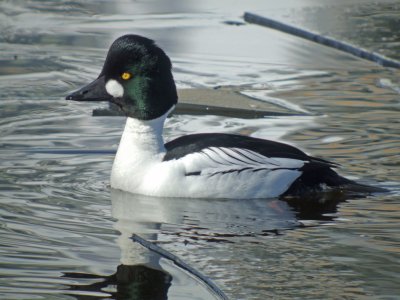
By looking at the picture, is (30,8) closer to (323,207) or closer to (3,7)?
(3,7)

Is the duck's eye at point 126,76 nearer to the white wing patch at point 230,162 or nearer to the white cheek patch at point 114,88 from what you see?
the white cheek patch at point 114,88

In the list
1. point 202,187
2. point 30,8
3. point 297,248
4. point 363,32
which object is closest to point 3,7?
point 30,8

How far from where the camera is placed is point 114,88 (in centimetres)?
830

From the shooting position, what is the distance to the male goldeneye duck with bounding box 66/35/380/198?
26.3 ft

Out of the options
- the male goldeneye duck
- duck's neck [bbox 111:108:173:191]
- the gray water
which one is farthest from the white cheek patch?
the gray water

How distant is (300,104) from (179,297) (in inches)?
203

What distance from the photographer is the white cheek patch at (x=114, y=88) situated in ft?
27.2

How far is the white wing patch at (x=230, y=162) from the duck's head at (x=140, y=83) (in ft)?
1.62

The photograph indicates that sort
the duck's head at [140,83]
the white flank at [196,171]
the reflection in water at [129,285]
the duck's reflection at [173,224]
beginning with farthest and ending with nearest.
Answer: the duck's head at [140,83] → the white flank at [196,171] → the duck's reflection at [173,224] → the reflection in water at [129,285]

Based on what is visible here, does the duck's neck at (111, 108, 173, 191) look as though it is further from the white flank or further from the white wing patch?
the white wing patch

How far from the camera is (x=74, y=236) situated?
6.89 meters

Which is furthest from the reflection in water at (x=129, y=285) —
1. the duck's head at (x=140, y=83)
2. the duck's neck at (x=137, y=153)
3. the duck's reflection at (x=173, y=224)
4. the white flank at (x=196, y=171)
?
the duck's head at (x=140, y=83)

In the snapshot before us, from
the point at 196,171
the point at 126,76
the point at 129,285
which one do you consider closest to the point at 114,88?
the point at 126,76

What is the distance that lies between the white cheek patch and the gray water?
0.66 m
